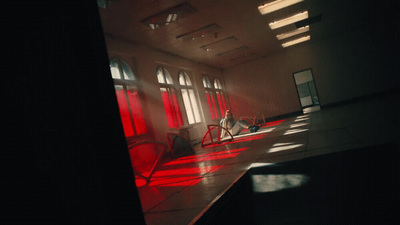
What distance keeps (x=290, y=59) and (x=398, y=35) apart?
5061 mm

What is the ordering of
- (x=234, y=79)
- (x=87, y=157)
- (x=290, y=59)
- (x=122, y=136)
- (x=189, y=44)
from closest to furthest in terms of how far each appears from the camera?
(x=87, y=157)
(x=122, y=136)
(x=189, y=44)
(x=290, y=59)
(x=234, y=79)

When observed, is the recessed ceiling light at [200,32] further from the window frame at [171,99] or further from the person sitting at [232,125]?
the person sitting at [232,125]

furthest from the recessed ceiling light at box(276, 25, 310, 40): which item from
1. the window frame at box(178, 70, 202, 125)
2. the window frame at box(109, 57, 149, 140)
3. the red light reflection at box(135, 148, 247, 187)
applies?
the red light reflection at box(135, 148, 247, 187)

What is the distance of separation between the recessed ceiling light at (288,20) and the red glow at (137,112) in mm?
5402

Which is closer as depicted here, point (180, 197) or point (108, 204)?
point (108, 204)

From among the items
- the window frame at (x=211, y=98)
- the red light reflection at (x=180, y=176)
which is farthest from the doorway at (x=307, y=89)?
the red light reflection at (x=180, y=176)

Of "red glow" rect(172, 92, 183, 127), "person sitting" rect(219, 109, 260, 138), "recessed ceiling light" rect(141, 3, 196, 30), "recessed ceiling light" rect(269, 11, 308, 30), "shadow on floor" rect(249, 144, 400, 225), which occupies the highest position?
"recessed ceiling light" rect(269, 11, 308, 30)

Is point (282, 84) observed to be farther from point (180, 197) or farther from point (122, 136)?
point (122, 136)

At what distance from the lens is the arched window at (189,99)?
34.4ft

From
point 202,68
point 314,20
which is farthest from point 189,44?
point 314,20

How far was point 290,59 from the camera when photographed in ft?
46.6

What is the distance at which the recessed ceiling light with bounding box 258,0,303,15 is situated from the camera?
7.21 meters

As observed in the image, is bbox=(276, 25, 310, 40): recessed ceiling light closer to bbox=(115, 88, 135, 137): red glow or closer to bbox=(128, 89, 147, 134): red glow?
bbox=(128, 89, 147, 134): red glow

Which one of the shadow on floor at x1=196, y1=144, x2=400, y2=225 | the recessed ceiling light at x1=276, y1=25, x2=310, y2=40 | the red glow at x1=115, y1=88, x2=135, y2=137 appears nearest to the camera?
the shadow on floor at x1=196, y1=144, x2=400, y2=225
